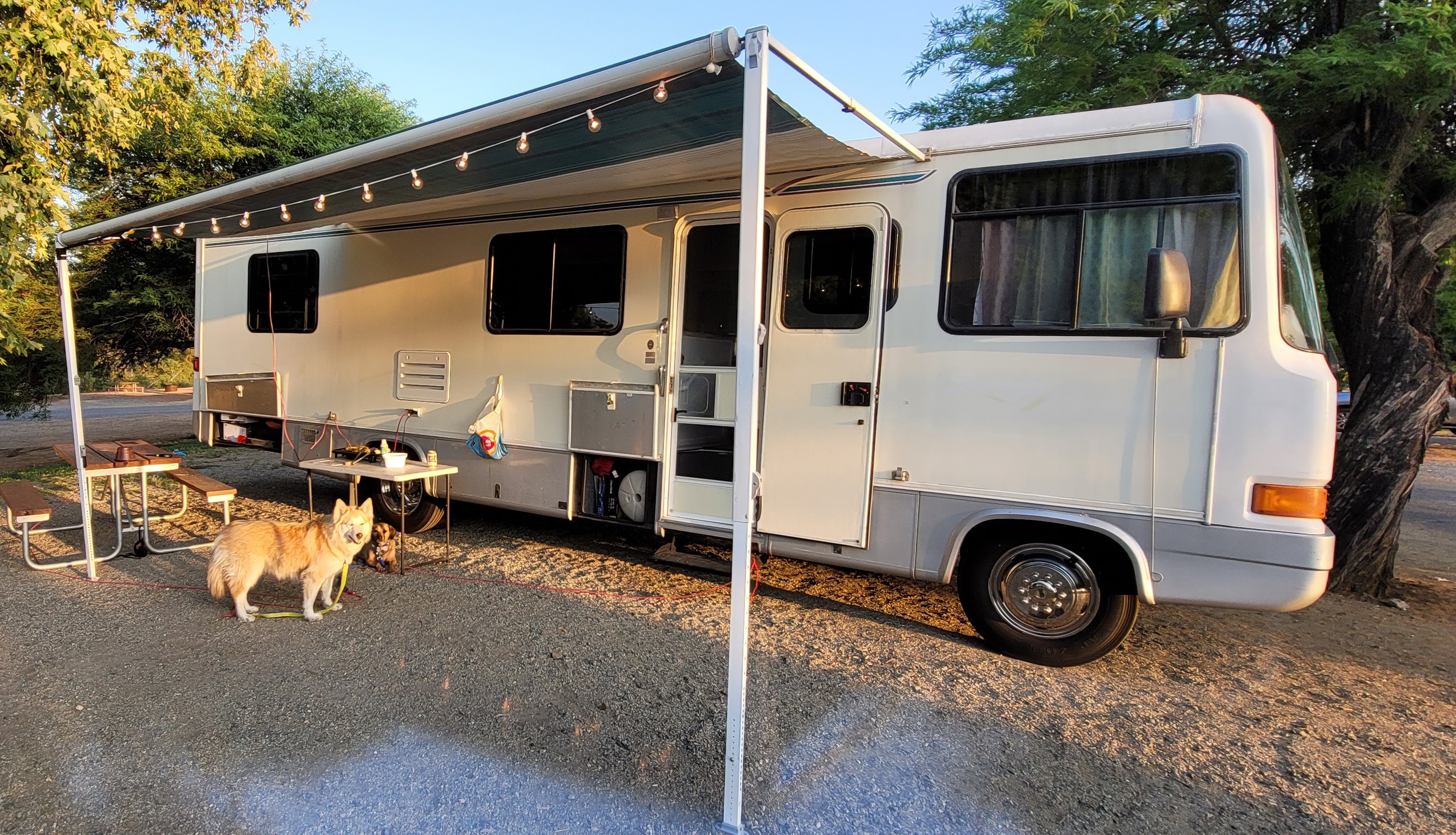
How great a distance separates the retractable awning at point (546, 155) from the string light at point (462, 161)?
1cm

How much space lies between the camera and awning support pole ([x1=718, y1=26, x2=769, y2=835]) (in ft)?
8.30

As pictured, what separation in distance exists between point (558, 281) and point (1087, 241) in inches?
132

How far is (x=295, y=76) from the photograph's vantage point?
1268cm

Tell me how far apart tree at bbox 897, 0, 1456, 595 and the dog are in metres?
5.90

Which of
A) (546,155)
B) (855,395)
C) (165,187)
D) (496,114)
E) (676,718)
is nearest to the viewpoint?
(496,114)

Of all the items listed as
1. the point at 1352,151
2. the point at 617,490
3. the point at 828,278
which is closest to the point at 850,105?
the point at 828,278

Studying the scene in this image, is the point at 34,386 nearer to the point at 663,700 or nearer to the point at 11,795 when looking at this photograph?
the point at 11,795

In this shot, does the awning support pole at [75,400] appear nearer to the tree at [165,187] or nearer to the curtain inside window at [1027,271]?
the curtain inside window at [1027,271]

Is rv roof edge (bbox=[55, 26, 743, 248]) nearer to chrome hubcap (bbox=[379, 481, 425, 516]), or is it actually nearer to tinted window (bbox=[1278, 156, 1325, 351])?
chrome hubcap (bbox=[379, 481, 425, 516])

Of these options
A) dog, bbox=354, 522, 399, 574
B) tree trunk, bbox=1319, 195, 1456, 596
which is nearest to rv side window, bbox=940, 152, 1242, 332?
tree trunk, bbox=1319, 195, 1456, 596

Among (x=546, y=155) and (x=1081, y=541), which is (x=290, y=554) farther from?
(x=1081, y=541)

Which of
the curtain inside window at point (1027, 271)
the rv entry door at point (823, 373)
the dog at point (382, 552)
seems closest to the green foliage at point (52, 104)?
the dog at point (382, 552)

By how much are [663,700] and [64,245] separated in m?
5.15

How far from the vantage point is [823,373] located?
171 inches
